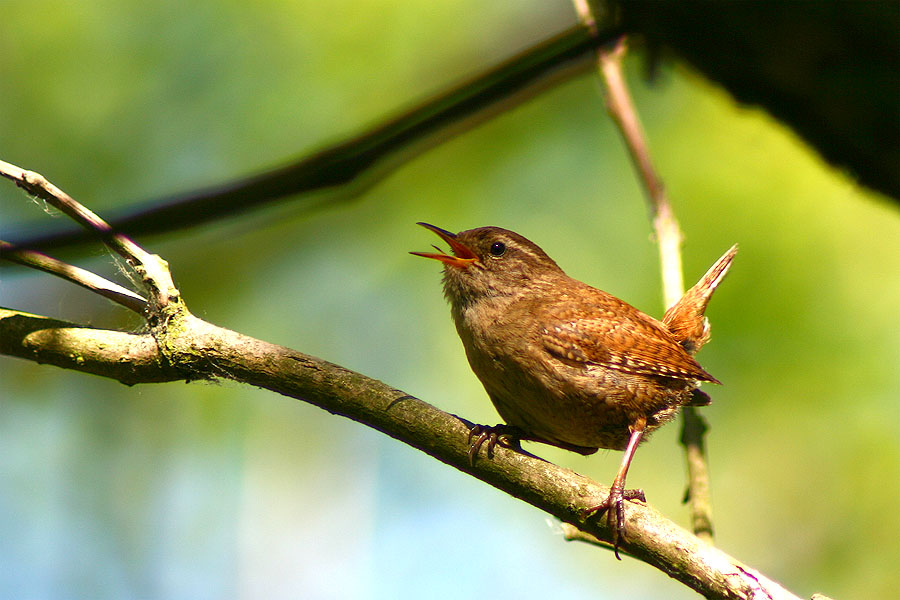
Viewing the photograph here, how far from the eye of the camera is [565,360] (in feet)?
11.3

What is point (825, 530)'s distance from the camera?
720cm

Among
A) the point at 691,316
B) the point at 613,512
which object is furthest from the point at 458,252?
the point at 613,512

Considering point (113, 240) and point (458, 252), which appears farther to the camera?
point (458, 252)

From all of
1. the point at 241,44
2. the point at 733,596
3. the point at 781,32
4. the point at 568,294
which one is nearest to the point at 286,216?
the point at 781,32

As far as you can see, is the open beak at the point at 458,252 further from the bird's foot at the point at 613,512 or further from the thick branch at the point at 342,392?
the bird's foot at the point at 613,512

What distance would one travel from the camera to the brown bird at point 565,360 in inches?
133

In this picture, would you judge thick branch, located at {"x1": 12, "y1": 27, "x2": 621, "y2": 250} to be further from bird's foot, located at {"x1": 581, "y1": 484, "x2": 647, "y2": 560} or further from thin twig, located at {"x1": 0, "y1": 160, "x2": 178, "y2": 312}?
bird's foot, located at {"x1": 581, "y1": 484, "x2": 647, "y2": 560}

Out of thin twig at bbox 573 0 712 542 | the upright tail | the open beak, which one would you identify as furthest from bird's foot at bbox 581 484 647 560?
the upright tail

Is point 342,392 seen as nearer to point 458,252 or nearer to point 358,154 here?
point 358,154

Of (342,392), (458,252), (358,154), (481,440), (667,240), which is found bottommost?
(481,440)

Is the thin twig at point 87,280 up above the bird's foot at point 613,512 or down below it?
above

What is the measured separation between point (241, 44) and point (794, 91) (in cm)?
689

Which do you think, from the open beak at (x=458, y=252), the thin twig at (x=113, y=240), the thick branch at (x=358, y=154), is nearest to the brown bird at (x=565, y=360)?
the open beak at (x=458, y=252)

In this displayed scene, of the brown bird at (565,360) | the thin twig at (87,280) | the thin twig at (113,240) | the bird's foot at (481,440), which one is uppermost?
the thin twig at (113,240)
